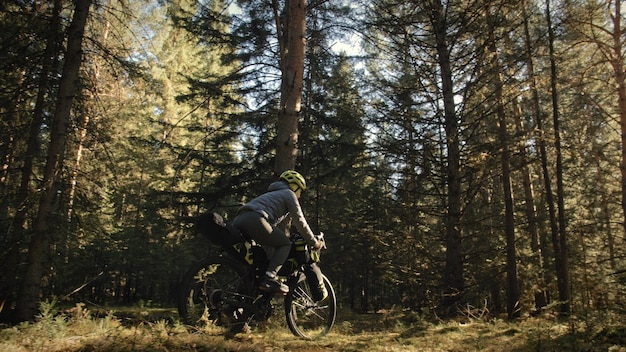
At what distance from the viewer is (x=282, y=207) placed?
4688 millimetres

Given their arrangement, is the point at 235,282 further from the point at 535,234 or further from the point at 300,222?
the point at 535,234

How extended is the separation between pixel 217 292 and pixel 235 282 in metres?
0.23

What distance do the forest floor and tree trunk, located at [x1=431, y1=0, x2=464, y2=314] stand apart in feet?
7.61

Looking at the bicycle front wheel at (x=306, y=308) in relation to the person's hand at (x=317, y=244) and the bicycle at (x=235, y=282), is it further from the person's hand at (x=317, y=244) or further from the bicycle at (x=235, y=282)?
the person's hand at (x=317, y=244)

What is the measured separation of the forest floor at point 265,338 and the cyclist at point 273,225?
28.5 inches

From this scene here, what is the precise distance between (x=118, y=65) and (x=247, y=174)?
645 centimetres

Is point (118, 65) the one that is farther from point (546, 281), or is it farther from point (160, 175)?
point (160, 175)

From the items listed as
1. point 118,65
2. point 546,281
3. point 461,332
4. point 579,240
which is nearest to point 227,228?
point 461,332

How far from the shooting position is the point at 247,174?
13.7 m

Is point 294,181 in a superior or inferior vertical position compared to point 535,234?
inferior

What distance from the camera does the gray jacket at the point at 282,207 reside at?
4566mm

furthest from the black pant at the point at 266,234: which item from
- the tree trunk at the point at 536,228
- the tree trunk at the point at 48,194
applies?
the tree trunk at the point at 536,228

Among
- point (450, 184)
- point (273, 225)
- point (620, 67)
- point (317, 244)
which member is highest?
point (620, 67)

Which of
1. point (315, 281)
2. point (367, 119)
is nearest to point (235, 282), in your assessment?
point (315, 281)
